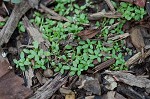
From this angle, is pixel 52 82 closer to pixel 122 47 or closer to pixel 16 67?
pixel 16 67

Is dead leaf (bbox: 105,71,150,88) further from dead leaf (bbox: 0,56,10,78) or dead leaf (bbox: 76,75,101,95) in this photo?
dead leaf (bbox: 0,56,10,78)

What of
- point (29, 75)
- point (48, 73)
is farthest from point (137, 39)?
point (29, 75)

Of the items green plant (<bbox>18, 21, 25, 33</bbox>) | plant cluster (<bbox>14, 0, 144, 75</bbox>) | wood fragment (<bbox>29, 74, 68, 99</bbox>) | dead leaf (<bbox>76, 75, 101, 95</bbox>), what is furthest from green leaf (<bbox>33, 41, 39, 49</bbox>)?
dead leaf (<bbox>76, 75, 101, 95</bbox>)

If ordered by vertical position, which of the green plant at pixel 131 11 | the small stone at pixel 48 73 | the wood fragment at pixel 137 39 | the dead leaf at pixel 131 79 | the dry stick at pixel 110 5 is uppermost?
the dry stick at pixel 110 5

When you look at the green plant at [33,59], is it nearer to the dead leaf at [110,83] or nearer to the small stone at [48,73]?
the small stone at [48,73]

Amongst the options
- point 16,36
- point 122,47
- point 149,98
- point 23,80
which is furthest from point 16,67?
point 149,98

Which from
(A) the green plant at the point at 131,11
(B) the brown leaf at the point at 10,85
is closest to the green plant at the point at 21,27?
(B) the brown leaf at the point at 10,85

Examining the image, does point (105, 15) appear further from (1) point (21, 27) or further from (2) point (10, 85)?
(2) point (10, 85)
